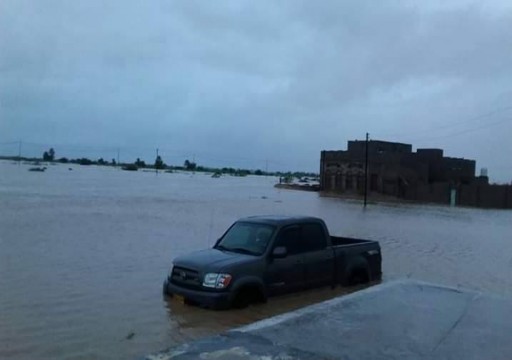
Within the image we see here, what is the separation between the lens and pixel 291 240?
1072 centimetres

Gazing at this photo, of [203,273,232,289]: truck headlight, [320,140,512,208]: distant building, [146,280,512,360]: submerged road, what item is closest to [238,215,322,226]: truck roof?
[203,273,232,289]: truck headlight

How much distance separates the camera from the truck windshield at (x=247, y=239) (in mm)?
10291

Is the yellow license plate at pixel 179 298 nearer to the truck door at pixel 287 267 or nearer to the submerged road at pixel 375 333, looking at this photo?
the truck door at pixel 287 267

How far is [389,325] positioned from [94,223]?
73.7 feet

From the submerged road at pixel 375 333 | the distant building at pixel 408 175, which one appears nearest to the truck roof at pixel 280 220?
the submerged road at pixel 375 333

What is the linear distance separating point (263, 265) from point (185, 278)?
1.36m

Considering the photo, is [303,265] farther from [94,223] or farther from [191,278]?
[94,223]

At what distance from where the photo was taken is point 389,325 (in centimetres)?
652

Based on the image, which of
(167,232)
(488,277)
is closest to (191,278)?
(488,277)

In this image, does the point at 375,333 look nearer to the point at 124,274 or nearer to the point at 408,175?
the point at 124,274

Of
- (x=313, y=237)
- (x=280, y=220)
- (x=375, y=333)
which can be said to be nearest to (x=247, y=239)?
(x=280, y=220)

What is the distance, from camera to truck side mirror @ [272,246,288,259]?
1008 centimetres

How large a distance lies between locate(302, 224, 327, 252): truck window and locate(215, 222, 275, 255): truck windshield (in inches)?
33.1

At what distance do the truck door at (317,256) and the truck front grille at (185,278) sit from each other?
2220mm
